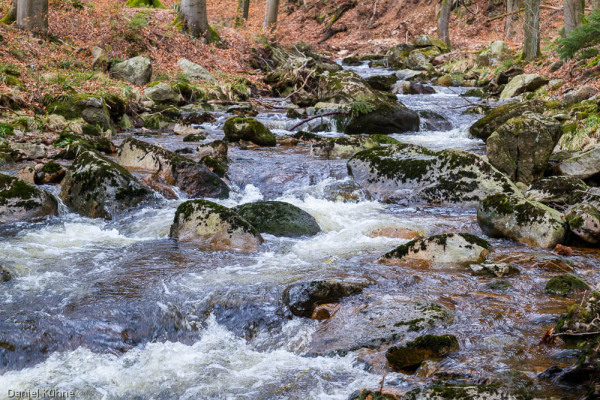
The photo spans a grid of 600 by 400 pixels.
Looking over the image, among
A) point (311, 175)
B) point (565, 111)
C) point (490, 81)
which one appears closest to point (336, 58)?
point (490, 81)

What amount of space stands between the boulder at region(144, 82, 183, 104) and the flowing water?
8.45m

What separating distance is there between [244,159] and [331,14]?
3183cm

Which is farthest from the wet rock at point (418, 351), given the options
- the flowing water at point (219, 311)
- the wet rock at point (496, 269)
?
the wet rock at point (496, 269)

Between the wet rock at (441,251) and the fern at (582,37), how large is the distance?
33.4 ft

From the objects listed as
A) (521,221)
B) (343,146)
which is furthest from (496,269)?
(343,146)

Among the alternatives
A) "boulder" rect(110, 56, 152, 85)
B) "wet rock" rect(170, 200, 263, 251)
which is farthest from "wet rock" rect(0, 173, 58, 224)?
"boulder" rect(110, 56, 152, 85)

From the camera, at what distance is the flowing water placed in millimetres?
3676

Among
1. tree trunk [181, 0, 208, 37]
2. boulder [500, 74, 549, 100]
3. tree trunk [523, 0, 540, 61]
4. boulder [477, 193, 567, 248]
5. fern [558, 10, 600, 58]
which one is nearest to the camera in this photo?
boulder [477, 193, 567, 248]

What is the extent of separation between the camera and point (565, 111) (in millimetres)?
11680

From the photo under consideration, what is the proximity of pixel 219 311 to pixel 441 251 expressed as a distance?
8.63 feet

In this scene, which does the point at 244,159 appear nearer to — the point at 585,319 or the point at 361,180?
the point at 361,180

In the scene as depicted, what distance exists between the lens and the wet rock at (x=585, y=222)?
20.6ft

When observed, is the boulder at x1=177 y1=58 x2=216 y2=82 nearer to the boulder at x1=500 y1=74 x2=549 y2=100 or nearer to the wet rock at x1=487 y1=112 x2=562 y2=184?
the boulder at x1=500 y1=74 x2=549 y2=100

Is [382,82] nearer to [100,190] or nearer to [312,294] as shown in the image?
[100,190]
